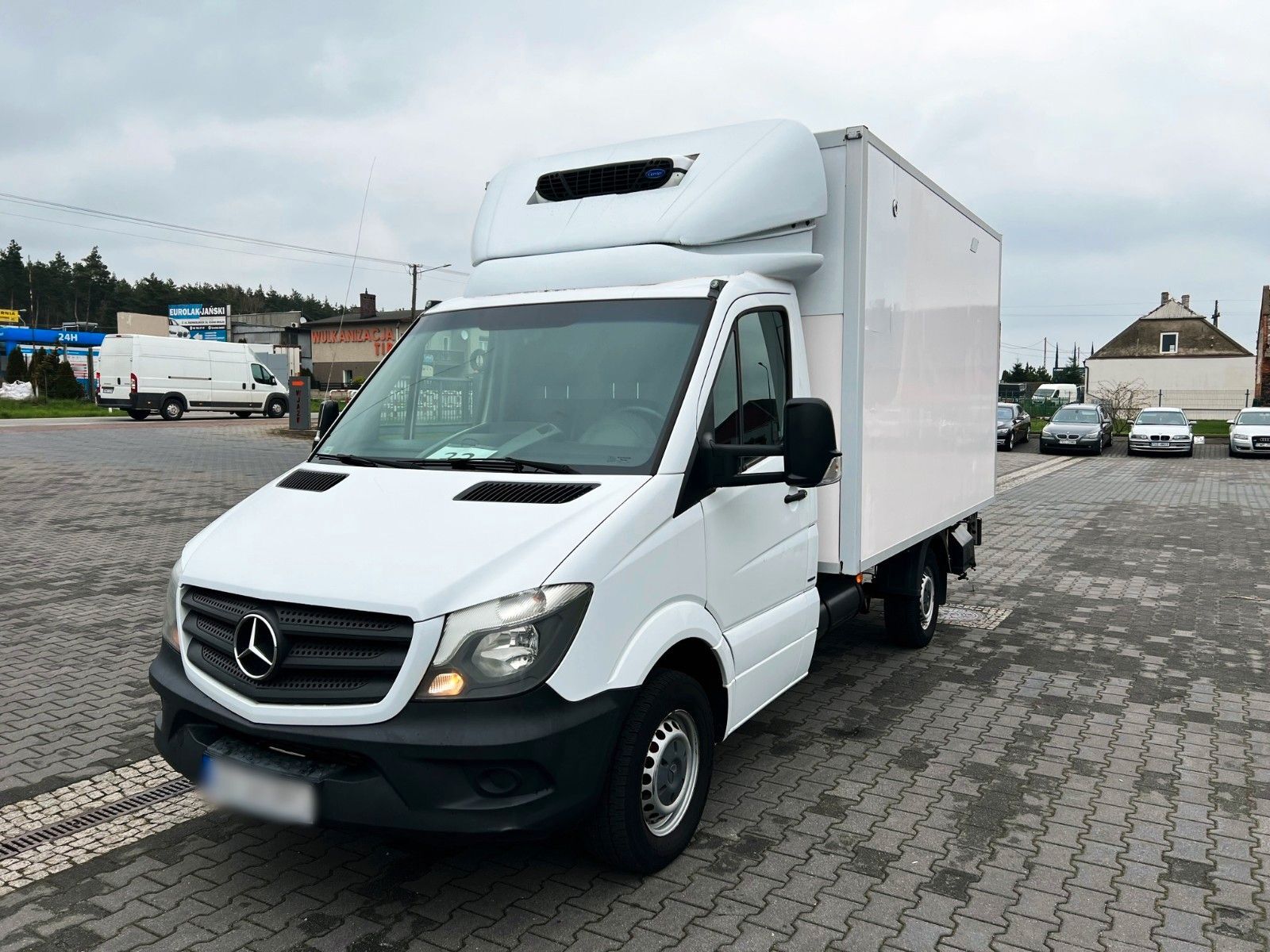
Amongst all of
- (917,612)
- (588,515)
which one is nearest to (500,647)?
(588,515)

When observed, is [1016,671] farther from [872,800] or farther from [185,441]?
[185,441]

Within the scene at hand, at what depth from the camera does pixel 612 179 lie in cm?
466

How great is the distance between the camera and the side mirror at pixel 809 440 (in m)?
3.67

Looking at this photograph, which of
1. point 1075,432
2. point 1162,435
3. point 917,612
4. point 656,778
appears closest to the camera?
point 656,778

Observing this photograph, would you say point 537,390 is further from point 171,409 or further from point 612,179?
point 171,409

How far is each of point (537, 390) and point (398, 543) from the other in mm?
1042

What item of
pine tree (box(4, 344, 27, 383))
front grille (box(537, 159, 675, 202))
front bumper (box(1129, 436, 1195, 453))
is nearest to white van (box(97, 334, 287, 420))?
pine tree (box(4, 344, 27, 383))

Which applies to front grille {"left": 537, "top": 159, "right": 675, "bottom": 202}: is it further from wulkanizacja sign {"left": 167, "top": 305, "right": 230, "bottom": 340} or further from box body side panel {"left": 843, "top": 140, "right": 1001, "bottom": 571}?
wulkanizacja sign {"left": 167, "top": 305, "right": 230, "bottom": 340}

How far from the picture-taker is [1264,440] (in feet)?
99.0

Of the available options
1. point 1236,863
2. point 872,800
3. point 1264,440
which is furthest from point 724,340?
point 1264,440

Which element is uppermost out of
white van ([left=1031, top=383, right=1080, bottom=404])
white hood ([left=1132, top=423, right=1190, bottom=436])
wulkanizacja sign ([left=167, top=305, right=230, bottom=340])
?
wulkanizacja sign ([left=167, top=305, right=230, bottom=340])

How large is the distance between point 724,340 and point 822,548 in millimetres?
1477

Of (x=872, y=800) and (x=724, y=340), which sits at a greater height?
(x=724, y=340)

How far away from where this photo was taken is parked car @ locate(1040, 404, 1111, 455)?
31.8 meters
